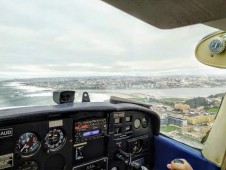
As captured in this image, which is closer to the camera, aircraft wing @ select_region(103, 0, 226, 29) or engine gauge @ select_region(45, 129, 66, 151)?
aircraft wing @ select_region(103, 0, 226, 29)

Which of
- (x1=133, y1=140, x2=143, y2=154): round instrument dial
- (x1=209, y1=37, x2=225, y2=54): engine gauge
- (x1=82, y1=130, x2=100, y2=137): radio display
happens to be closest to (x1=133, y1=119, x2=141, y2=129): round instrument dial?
(x1=133, y1=140, x2=143, y2=154): round instrument dial

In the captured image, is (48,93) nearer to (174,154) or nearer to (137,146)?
(137,146)

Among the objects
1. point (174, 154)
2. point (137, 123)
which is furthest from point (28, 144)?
point (174, 154)

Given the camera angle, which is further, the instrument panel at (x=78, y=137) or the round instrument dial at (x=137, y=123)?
the round instrument dial at (x=137, y=123)

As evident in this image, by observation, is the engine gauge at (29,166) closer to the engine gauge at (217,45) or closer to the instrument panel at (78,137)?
the instrument panel at (78,137)

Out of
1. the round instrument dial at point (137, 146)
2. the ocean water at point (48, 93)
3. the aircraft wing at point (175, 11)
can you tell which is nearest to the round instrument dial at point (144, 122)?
the round instrument dial at point (137, 146)

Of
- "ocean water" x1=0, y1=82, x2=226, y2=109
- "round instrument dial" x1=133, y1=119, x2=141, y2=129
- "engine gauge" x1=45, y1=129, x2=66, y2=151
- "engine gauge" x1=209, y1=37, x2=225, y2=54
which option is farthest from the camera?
"round instrument dial" x1=133, y1=119, x2=141, y2=129

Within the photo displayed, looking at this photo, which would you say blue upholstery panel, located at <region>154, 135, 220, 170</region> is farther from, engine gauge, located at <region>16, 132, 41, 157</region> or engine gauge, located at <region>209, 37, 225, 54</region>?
engine gauge, located at <region>16, 132, 41, 157</region>
